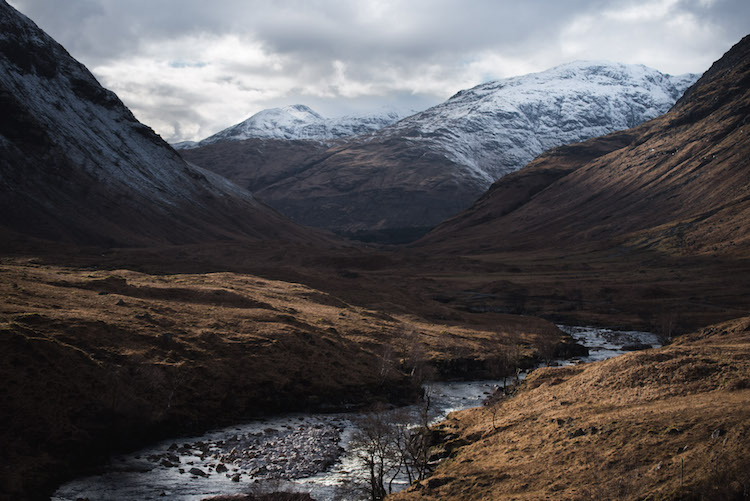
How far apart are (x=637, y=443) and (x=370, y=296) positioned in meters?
97.0

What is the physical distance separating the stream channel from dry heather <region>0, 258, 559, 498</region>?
2528 mm

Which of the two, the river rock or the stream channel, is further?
the river rock

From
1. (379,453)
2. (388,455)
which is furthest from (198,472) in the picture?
(388,455)

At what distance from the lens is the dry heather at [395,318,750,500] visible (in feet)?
94.4

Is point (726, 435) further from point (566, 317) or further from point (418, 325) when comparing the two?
point (566, 317)

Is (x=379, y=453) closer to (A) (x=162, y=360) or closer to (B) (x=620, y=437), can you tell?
(B) (x=620, y=437)

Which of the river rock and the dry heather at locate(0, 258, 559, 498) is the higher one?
the dry heather at locate(0, 258, 559, 498)

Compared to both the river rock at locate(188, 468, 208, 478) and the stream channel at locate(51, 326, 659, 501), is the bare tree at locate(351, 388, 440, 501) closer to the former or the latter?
the stream channel at locate(51, 326, 659, 501)

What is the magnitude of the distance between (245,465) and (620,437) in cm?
2758

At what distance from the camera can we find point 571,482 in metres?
31.3

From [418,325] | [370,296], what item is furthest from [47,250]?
[418,325]

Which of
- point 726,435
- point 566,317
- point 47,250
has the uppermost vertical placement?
point 47,250

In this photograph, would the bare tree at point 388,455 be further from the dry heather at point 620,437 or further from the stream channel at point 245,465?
the dry heather at point 620,437

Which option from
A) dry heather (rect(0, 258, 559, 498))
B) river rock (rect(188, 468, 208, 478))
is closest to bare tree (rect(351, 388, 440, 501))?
river rock (rect(188, 468, 208, 478))
